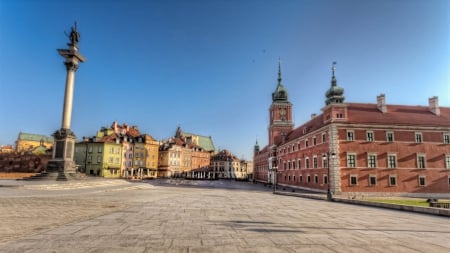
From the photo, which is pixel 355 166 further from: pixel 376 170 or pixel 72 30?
pixel 72 30

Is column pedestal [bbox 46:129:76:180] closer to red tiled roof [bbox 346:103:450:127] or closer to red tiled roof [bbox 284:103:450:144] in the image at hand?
red tiled roof [bbox 284:103:450:144]

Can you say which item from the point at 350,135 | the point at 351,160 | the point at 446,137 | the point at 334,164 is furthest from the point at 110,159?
the point at 446,137

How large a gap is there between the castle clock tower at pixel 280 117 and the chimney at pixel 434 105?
109 feet

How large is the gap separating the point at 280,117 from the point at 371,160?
3656cm

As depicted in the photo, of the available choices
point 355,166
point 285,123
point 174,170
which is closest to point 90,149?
point 174,170

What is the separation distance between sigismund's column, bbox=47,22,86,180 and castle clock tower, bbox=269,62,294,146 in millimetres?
52526

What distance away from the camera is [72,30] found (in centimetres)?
3288

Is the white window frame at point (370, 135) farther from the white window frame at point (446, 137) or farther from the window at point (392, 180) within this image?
the white window frame at point (446, 137)

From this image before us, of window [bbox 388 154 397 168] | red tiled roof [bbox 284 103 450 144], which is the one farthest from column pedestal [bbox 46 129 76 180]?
window [bbox 388 154 397 168]

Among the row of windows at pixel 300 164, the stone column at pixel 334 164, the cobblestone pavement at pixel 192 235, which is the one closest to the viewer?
the cobblestone pavement at pixel 192 235

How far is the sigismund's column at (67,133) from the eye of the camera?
96.4 feet

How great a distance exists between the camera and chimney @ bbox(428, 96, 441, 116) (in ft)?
144

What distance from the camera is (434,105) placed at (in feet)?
146

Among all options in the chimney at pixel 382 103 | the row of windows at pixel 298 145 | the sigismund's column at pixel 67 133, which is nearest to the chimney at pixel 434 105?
the chimney at pixel 382 103
